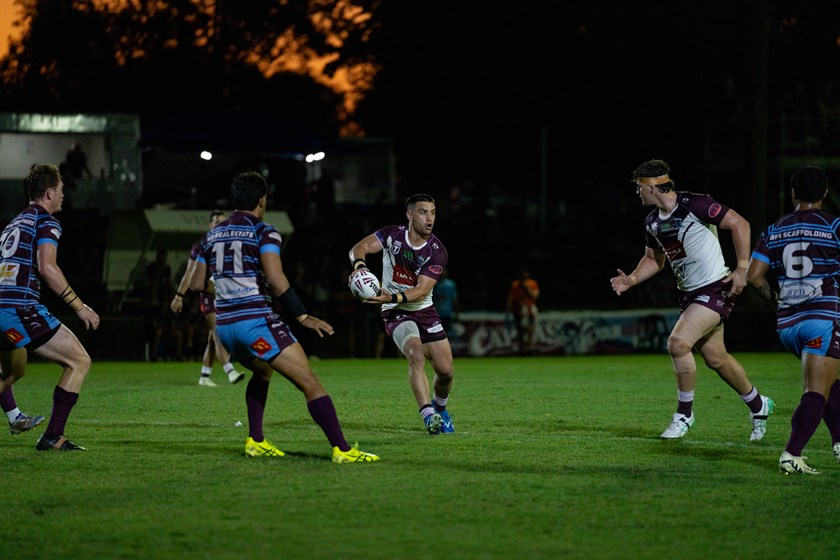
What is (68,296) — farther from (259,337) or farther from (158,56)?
(158,56)

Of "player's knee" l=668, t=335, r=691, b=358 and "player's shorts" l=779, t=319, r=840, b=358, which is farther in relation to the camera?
"player's knee" l=668, t=335, r=691, b=358

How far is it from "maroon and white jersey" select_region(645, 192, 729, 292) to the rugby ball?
2.56m

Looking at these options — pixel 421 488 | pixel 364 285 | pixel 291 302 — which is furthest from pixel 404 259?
pixel 421 488

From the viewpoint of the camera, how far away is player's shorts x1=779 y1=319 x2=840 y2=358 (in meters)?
8.55

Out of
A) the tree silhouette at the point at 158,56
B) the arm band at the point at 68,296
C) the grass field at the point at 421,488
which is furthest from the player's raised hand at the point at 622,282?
the tree silhouette at the point at 158,56

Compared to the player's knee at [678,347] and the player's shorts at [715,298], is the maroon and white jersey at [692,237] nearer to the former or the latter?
the player's shorts at [715,298]

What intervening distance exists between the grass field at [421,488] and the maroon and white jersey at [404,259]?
50.7 inches

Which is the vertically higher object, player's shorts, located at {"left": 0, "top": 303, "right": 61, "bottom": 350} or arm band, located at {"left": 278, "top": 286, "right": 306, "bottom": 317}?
arm band, located at {"left": 278, "top": 286, "right": 306, "bottom": 317}

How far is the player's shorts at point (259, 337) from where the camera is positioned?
8.78m

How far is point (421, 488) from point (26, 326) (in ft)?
12.4

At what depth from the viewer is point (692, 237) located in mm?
10859

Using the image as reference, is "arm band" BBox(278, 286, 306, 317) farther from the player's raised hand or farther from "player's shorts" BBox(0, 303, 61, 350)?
the player's raised hand

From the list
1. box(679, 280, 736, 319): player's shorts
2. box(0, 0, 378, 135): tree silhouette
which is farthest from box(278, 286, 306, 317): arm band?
box(0, 0, 378, 135): tree silhouette

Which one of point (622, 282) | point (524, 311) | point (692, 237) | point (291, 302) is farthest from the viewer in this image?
point (524, 311)
